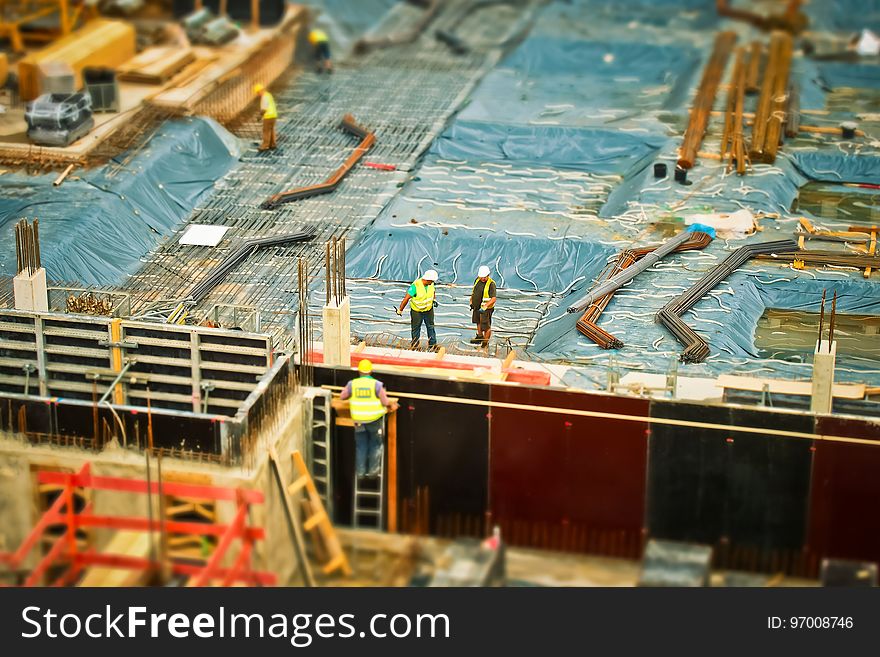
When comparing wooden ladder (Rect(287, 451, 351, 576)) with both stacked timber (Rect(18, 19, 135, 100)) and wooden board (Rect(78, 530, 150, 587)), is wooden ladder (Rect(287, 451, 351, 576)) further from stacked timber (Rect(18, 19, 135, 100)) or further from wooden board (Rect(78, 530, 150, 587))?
stacked timber (Rect(18, 19, 135, 100))

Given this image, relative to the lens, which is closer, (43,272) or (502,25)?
(43,272)

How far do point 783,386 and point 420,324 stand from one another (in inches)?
239

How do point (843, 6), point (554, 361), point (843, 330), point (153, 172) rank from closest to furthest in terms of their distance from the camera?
point (554, 361)
point (843, 330)
point (153, 172)
point (843, 6)

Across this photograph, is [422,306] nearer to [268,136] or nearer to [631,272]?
[631,272]

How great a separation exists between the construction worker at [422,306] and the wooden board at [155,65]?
13.5 metres

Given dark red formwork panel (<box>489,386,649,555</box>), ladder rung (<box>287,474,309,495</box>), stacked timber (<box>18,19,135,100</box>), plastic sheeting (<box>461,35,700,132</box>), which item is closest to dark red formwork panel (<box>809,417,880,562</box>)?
dark red formwork panel (<box>489,386,649,555</box>)

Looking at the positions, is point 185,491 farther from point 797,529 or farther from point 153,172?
point 153,172

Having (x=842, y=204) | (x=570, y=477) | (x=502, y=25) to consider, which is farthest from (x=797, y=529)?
(x=502, y=25)

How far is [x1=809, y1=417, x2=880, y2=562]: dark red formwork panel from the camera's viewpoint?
25.9 metres

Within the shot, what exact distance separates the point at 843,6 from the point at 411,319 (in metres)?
24.2

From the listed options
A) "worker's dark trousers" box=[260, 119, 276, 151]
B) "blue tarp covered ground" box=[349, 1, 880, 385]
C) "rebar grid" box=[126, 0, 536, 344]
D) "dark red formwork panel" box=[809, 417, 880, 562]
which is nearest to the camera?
"dark red formwork panel" box=[809, 417, 880, 562]

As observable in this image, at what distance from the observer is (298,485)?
87.3ft

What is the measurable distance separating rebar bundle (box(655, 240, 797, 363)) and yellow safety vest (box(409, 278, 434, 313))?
415 centimetres

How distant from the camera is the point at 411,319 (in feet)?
97.7
